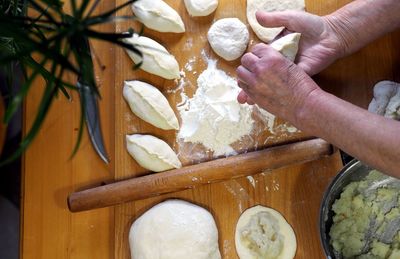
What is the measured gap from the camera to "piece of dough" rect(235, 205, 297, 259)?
46.7 inches

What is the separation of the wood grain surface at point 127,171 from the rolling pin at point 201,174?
0.06m

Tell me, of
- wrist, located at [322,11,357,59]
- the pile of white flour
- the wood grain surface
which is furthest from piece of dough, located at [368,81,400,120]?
the pile of white flour

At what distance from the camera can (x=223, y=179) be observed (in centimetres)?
119

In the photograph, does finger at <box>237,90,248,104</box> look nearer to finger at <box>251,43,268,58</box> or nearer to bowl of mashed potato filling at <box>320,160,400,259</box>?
finger at <box>251,43,268,58</box>

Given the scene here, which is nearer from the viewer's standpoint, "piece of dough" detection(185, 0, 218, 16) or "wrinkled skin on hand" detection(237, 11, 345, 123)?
"wrinkled skin on hand" detection(237, 11, 345, 123)

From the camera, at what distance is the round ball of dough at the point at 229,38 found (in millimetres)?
1255

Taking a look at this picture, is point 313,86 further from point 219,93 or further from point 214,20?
point 214,20

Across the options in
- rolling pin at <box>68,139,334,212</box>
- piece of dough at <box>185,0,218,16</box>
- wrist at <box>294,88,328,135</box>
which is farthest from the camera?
piece of dough at <box>185,0,218,16</box>

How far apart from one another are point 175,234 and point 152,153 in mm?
215

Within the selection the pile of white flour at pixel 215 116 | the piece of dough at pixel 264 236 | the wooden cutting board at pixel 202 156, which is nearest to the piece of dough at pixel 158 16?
the wooden cutting board at pixel 202 156

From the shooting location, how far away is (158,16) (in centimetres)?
126

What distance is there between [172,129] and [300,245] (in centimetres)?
46

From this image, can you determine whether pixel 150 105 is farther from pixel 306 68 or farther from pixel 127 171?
pixel 306 68

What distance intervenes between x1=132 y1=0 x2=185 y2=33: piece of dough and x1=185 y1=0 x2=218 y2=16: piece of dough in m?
0.04
